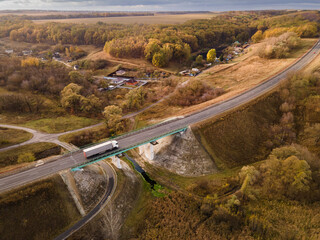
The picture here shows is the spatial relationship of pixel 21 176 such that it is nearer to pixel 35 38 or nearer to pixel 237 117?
pixel 237 117

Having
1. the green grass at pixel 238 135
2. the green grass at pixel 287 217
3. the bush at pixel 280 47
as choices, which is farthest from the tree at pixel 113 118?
the bush at pixel 280 47

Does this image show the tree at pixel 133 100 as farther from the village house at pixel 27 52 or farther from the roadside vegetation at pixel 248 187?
the village house at pixel 27 52

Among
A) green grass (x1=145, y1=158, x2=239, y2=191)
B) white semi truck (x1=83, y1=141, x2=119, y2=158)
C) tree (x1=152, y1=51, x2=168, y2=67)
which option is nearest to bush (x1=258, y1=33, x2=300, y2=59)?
tree (x1=152, y1=51, x2=168, y2=67)

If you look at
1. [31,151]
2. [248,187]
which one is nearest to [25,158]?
[31,151]

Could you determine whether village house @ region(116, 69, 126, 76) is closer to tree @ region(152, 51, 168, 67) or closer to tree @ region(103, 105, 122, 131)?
tree @ region(152, 51, 168, 67)

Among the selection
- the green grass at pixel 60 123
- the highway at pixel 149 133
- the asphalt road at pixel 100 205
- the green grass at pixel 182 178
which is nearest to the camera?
the asphalt road at pixel 100 205

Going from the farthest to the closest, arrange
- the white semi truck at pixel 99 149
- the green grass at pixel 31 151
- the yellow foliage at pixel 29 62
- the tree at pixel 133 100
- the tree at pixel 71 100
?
the yellow foliage at pixel 29 62 < the tree at pixel 133 100 < the tree at pixel 71 100 < the green grass at pixel 31 151 < the white semi truck at pixel 99 149

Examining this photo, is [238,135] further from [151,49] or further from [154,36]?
[154,36]
